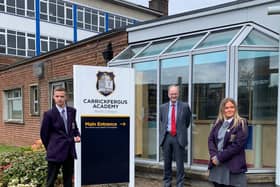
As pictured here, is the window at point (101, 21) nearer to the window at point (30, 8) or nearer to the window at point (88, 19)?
the window at point (88, 19)

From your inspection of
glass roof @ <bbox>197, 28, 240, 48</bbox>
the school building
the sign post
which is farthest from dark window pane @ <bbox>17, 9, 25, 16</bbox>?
the sign post

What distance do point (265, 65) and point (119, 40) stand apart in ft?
12.1

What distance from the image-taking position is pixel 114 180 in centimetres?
556

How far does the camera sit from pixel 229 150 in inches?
165

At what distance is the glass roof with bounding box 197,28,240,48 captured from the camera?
6113 millimetres

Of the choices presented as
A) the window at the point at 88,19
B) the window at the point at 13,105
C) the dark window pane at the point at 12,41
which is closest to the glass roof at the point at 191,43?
the window at the point at 13,105

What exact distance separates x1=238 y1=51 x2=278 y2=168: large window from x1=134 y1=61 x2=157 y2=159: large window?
190 cm

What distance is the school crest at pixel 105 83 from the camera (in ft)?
17.8

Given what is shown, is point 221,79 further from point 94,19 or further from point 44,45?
point 94,19

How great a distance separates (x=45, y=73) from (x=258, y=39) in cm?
781

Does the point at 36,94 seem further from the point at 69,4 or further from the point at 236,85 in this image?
the point at 69,4

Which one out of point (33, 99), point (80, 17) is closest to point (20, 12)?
point (80, 17)

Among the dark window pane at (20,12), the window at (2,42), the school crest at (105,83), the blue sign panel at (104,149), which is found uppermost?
the dark window pane at (20,12)

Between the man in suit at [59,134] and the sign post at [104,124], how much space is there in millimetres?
219
